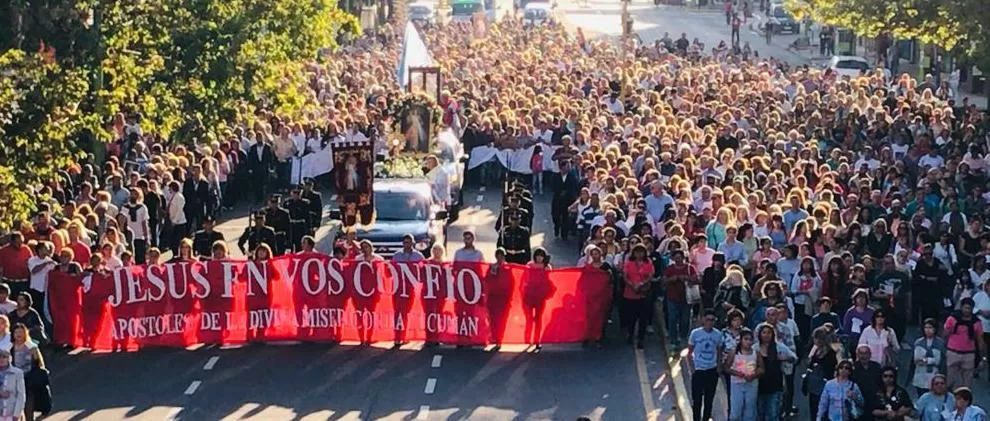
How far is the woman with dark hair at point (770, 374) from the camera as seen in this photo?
18578 millimetres

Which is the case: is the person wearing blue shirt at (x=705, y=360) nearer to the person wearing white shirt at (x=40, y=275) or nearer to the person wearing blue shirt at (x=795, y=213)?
the person wearing blue shirt at (x=795, y=213)

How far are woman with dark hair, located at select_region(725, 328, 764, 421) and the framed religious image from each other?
23.1 m

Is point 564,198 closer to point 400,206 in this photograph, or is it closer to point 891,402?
point 400,206

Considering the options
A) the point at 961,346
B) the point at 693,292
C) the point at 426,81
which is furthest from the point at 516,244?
the point at 426,81

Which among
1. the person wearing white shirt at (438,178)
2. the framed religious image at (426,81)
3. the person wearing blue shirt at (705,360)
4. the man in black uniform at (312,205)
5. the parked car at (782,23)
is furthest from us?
the parked car at (782,23)

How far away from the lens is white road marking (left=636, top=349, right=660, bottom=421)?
2060 centimetres

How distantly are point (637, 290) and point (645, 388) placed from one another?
1729 millimetres

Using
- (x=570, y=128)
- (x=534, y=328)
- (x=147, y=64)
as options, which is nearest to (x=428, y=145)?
(x=570, y=128)

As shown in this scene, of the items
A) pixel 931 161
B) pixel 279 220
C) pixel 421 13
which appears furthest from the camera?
pixel 421 13

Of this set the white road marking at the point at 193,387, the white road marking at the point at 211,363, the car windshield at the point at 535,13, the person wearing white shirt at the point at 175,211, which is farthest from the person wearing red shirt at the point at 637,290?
the car windshield at the point at 535,13

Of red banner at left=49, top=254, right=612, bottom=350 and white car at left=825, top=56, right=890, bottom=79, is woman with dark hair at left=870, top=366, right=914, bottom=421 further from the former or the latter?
white car at left=825, top=56, right=890, bottom=79

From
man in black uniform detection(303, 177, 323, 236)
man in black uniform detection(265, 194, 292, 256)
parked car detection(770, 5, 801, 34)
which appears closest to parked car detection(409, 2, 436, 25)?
parked car detection(770, 5, 801, 34)

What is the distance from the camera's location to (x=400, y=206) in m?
29.0

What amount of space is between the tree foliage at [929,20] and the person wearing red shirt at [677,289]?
16314mm
